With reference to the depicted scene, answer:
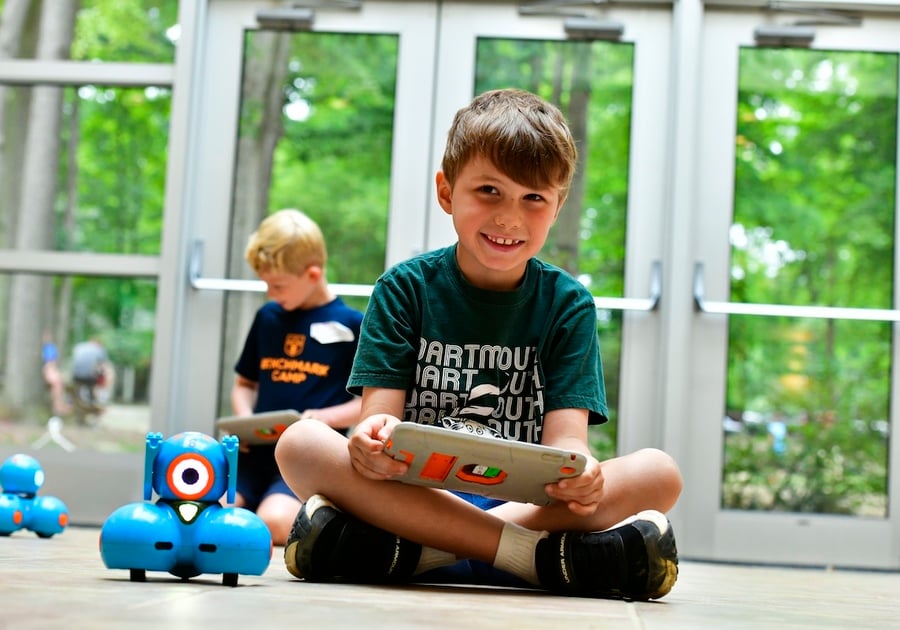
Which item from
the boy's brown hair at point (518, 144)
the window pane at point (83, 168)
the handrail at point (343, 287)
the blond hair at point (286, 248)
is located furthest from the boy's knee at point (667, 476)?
the window pane at point (83, 168)

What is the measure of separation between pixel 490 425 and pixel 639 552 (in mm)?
339

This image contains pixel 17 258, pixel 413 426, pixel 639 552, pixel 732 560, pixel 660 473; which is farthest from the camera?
pixel 17 258

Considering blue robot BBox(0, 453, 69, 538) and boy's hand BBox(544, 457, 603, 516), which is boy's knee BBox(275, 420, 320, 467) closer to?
boy's hand BBox(544, 457, 603, 516)

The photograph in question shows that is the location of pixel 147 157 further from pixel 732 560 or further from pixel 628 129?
pixel 732 560

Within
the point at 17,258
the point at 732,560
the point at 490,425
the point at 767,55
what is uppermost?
the point at 767,55

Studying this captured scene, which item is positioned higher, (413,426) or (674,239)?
(674,239)

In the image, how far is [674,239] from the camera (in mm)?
3801

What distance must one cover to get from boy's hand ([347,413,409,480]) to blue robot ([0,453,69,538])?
1442 mm

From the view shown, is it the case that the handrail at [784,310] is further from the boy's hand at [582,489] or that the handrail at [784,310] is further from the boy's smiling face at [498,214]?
the boy's hand at [582,489]

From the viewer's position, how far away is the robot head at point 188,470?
5.33ft

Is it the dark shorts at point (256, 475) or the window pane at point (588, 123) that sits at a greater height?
the window pane at point (588, 123)

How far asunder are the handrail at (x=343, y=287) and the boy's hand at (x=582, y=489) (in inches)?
82.7

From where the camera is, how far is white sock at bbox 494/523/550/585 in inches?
69.2

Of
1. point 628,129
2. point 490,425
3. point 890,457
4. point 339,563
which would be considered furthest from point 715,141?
point 339,563
